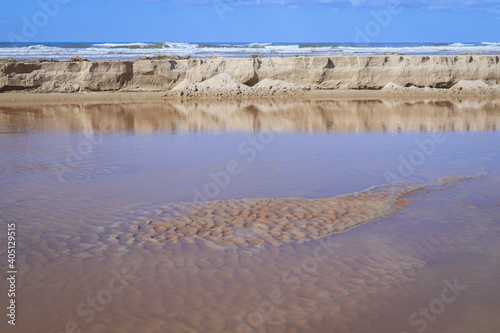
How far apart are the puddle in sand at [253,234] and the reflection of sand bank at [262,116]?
56.7 inches

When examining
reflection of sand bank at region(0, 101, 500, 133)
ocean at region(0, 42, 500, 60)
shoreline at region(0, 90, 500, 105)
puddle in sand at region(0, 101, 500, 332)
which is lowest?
puddle in sand at region(0, 101, 500, 332)

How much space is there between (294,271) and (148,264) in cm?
104

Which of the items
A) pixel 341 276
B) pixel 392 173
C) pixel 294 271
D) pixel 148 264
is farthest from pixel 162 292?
pixel 392 173

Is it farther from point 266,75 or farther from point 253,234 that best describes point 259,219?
point 266,75

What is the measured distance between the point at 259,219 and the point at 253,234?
334 mm

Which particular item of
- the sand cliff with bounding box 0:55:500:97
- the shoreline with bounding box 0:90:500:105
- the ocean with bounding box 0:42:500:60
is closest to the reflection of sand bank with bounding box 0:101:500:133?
the shoreline with bounding box 0:90:500:105

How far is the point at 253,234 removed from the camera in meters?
4.15

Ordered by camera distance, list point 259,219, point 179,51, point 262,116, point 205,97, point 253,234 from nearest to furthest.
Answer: point 253,234 < point 259,219 < point 262,116 < point 205,97 < point 179,51

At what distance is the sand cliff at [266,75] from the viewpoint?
53.5 ft

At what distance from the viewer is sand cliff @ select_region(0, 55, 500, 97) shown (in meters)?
16.3

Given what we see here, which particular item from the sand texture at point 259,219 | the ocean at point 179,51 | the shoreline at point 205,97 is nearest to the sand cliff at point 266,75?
the shoreline at point 205,97

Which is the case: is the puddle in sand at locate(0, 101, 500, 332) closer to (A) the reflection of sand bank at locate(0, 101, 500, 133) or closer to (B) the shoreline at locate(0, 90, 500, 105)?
(A) the reflection of sand bank at locate(0, 101, 500, 133)

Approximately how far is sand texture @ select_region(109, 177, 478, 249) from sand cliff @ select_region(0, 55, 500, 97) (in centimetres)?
1170

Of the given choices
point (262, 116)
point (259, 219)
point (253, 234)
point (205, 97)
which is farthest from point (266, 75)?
point (253, 234)
